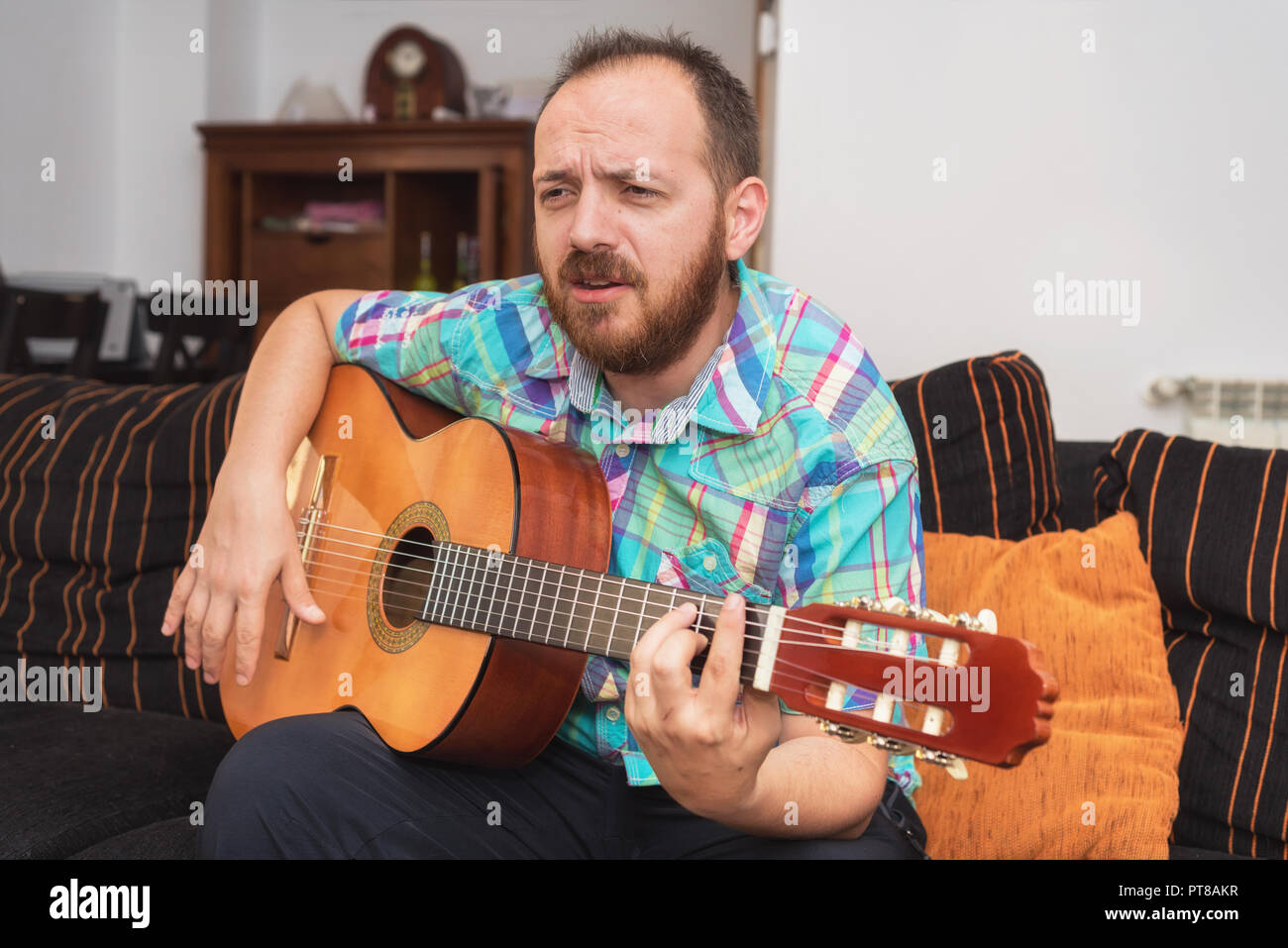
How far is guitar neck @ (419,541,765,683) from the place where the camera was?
99cm

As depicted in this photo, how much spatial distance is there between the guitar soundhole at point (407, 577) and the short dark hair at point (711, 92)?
483 millimetres

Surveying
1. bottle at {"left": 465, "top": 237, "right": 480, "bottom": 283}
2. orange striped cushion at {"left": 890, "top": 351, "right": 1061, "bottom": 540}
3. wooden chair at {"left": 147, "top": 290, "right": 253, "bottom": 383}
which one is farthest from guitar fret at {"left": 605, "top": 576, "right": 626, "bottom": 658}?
bottle at {"left": 465, "top": 237, "right": 480, "bottom": 283}

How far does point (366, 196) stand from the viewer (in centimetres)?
504

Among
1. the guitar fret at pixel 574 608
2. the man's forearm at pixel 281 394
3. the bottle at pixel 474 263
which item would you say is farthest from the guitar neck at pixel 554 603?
the bottle at pixel 474 263

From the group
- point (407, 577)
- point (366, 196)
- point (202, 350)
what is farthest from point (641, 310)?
point (366, 196)

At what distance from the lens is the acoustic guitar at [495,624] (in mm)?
843

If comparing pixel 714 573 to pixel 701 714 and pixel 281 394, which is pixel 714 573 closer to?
pixel 701 714

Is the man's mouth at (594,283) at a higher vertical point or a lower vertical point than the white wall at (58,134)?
lower

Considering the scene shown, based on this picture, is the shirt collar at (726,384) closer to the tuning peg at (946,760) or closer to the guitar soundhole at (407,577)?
the guitar soundhole at (407,577)

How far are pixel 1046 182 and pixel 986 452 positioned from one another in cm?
75

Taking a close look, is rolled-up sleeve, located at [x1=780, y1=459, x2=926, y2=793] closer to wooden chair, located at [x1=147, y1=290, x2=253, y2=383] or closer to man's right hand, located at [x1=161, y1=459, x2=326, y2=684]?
man's right hand, located at [x1=161, y1=459, x2=326, y2=684]

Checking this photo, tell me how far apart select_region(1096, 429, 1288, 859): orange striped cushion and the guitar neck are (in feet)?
2.77
